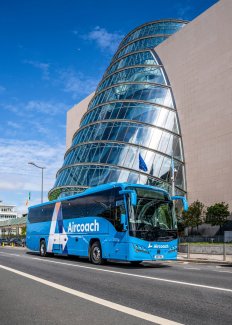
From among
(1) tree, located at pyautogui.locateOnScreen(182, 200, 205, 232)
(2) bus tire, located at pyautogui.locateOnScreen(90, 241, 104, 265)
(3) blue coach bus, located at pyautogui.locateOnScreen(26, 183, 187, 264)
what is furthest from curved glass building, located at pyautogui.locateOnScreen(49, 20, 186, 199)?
(2) bus tire, located at pyautogui.locateOnScreen(90, 241, 104, 265)

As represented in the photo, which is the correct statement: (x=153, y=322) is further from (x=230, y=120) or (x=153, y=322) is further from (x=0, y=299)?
(x=230, y=120)

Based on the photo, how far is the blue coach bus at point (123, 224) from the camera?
52.7ft

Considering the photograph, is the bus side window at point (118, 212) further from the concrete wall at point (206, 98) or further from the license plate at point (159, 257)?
the concrete wall at point (206, 98)

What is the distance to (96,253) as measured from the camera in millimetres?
18172

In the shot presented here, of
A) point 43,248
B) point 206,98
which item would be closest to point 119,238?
point 43,248

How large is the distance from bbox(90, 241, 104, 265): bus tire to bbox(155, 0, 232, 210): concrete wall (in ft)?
80.3

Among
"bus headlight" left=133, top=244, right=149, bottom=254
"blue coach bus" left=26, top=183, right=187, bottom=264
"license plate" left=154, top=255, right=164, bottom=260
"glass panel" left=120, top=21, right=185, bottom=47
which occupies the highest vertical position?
"glass panel" left=120, top=21, right=185, bottom=47

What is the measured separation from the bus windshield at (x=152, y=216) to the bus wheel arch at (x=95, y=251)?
2603mm

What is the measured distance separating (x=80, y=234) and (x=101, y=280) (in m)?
8.86

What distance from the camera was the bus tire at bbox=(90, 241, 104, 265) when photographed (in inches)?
702

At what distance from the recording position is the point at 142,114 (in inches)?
1801

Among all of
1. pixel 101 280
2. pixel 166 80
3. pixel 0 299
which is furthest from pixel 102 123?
pixel 0 299

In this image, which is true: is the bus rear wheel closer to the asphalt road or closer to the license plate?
the license plate

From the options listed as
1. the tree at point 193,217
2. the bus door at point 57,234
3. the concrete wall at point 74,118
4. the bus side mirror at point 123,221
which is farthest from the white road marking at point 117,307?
the concrete wall at point 74,118
